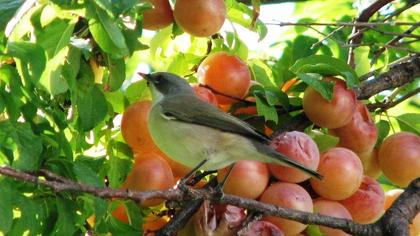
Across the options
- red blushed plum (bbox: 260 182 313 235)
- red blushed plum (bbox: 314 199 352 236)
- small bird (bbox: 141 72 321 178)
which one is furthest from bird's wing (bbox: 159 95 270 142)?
red blushed plum (bbox: 314 199 352 236)

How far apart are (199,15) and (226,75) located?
306 mm

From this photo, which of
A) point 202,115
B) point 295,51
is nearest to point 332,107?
point 202,115

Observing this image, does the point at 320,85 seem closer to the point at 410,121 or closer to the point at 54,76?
the point at 410,121

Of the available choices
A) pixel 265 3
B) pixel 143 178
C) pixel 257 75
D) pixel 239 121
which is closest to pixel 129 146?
pixel 143 178

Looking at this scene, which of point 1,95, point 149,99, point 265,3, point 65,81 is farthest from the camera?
point 265,3

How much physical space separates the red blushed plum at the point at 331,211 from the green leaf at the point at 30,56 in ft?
3.89

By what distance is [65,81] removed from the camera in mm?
2717

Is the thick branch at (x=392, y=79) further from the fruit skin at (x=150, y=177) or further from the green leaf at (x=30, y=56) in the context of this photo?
the green leaf at (x=30, y=56)

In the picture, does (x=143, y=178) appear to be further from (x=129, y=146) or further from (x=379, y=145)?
(x=379, y=145)

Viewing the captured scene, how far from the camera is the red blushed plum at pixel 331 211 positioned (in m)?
2.91

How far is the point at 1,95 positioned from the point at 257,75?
1385mm

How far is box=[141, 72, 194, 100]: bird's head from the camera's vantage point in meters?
3.45

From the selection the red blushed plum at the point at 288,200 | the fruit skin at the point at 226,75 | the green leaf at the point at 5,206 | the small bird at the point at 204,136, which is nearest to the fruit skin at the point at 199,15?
the fruit skin at the point at 226,75

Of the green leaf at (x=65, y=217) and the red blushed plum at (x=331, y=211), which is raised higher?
the green leaf at (x=65, y=217)
